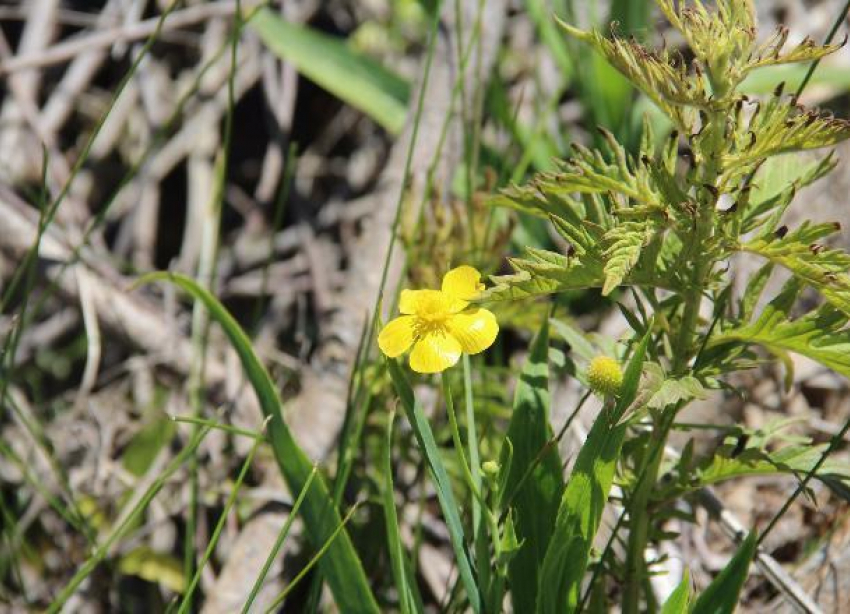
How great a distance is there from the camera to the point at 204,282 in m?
2.37

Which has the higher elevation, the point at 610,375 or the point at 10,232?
the point at 10,232

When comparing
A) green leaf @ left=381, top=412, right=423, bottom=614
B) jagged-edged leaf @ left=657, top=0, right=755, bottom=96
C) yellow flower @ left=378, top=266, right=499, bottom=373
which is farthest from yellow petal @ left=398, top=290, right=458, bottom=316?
jagged-edged leaf @ left=657, top=0, right=755, bottom=96

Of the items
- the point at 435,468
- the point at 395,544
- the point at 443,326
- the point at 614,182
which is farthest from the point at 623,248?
the point at 395,544

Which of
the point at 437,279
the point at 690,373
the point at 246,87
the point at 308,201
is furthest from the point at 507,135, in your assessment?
the point at 690,373

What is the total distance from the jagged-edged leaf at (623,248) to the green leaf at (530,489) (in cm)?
28

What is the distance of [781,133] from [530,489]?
49cm

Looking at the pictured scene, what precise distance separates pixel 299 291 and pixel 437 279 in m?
0.83

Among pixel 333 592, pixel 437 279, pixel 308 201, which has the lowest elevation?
pixel 333 592

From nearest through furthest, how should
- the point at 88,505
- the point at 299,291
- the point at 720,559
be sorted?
the point at 720,559, the point at 88,505, the point at 299,291

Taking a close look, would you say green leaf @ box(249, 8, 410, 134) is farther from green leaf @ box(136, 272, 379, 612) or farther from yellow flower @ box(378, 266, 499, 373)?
yellow flower @ box(378, 266, 499, 373)

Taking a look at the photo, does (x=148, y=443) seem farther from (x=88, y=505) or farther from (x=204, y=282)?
(x=204, y=282)

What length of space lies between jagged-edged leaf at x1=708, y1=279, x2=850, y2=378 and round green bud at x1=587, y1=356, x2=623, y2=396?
15 cm

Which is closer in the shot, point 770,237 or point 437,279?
point 770,237

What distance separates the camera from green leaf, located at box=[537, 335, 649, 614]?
1008mm
